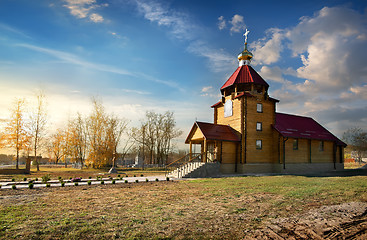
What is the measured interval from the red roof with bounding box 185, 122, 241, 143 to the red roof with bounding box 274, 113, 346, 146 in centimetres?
460

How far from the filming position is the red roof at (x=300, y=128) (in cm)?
2344

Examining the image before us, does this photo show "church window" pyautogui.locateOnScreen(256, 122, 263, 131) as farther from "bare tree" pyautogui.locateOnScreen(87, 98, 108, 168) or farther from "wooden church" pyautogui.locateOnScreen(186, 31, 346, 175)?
"bare tree" pyautogui.locateOnScreen(87, 98, 108, 168)

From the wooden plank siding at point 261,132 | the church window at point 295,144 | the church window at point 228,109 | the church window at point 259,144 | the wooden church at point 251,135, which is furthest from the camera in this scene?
the church window at point 295,144

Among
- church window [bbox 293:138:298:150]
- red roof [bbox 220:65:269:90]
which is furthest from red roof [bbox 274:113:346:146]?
red roof [bbox 220:65:269:90]

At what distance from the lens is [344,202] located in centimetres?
757

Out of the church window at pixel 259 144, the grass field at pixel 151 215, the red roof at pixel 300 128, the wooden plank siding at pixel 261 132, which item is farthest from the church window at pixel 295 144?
the grass field at pixel 151 215

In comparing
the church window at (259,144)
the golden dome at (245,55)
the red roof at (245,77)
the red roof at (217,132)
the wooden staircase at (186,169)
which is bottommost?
the wooden staircase at (186,169)

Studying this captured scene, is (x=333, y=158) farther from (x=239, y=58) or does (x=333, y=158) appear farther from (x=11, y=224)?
(x=11, y=224)

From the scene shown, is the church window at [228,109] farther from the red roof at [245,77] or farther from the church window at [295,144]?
the church window at [295,144]

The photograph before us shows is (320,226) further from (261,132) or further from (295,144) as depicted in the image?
(295,144)

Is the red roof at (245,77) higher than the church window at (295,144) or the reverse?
higher

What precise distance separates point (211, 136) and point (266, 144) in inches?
254

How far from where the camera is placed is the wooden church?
21.1m

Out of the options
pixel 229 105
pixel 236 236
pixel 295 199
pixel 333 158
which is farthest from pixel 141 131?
pixel 236 236
